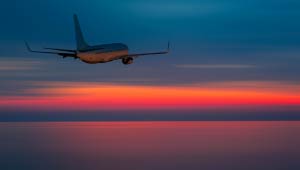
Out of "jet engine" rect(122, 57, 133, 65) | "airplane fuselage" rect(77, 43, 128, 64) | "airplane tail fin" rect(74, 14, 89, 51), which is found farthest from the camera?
"airplane tail fin" rect(74, 14, 89, 51)

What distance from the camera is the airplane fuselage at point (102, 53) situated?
13475 cm

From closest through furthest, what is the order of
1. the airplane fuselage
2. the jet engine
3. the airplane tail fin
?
the jet engine
the airplane fuselage
the airplane tail fin

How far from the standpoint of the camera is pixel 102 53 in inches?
5364

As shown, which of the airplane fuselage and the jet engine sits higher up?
the airplane fuselage

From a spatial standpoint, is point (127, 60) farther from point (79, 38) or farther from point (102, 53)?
point (79, 38)

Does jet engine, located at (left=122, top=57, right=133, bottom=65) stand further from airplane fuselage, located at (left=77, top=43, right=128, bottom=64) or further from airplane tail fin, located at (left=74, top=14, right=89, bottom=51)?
airplane tail fin, located at (left=74, top=14, right=89, bottom=51)

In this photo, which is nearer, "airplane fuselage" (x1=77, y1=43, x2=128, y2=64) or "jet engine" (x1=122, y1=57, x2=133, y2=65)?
"jet engine" (x1=122, y1=57, x2=133, y2=65)

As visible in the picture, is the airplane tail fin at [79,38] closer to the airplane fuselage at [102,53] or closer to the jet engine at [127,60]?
the airplane fuselage at [102,53]

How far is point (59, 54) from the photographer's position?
413 ft

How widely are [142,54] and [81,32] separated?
34.1 meters

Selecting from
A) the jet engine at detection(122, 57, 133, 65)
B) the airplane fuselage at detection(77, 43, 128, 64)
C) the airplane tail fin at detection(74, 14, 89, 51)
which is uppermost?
the airplane tail fin at detection(74, 14, 89, 51)

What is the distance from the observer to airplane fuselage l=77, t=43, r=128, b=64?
442 feet

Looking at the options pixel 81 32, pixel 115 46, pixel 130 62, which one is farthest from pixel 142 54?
pixel 81 32

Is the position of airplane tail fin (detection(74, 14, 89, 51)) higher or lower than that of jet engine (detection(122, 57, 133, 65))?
higher
